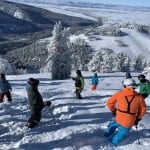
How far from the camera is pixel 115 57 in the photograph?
119000mm

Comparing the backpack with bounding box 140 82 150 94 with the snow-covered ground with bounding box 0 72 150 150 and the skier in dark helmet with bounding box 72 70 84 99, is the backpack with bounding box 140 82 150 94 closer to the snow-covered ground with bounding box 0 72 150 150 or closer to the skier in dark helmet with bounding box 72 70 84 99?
the snow-covered ground with bounding box 0 72 150 150

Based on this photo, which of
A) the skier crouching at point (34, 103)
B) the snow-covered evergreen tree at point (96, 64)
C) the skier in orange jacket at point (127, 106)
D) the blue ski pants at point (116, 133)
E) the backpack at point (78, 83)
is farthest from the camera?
the snow-covered evergreen tree at point (96, 64)

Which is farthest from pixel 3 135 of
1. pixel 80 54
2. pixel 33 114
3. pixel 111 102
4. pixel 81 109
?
pixel 80 54

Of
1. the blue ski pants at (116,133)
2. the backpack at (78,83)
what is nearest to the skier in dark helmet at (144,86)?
the backpack at (78,83)

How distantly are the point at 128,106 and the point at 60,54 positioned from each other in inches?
2257

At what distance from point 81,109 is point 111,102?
25.0ft

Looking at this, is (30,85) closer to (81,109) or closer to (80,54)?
(81,109)

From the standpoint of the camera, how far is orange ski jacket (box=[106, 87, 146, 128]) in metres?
11.6

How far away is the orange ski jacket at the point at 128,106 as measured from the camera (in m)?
11.6

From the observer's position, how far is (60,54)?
6869 centimetres

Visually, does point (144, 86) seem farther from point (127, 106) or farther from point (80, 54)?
point (80, 54)

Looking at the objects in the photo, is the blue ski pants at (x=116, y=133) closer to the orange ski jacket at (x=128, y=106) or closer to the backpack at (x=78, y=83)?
the orange ski jacket at (x=128, y=106)

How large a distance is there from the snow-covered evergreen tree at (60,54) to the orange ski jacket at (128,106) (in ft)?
180

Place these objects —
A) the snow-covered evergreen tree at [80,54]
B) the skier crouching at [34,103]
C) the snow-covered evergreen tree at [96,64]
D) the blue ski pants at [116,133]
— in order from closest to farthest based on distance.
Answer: the blue ski pants at [116,133], the skier crouching at [34,103], the snow-covered evergreen tree at [96,64], the snow-covered evergreen tree at [80,54]
